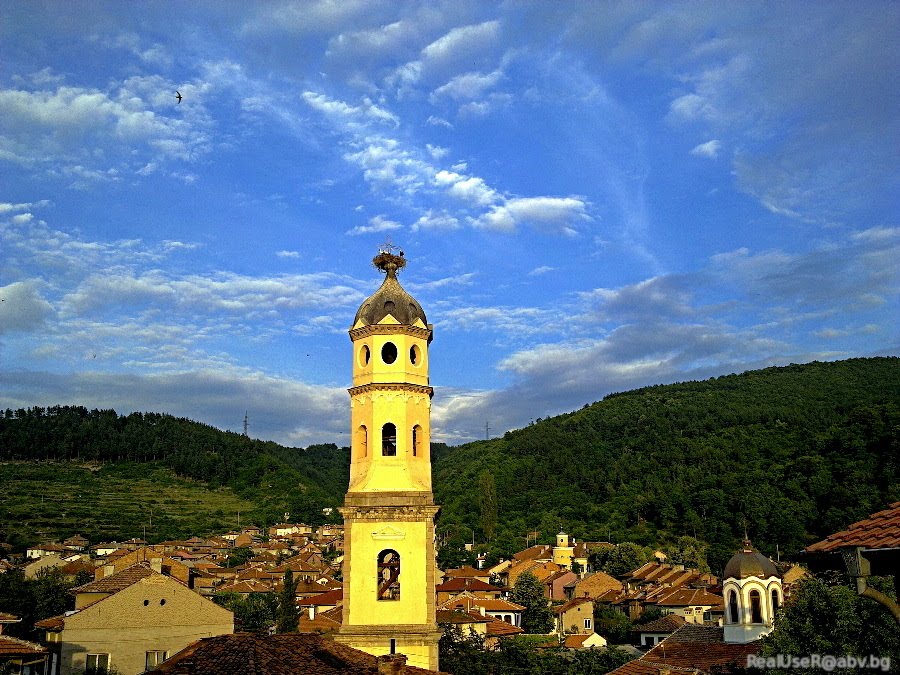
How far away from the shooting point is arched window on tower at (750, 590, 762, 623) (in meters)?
29.1

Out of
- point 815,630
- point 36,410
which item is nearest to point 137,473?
point 36,410

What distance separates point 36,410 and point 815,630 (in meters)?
185

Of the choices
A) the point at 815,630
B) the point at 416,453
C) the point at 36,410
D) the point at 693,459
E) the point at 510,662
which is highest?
the point at 36,410

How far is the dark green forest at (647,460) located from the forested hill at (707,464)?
28cm

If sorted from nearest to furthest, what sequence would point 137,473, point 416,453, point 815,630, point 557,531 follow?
point 815,630 < point 416,453 < point 557,531 < point 137,473

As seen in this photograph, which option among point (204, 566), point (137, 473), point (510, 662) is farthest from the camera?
point (137, 473)

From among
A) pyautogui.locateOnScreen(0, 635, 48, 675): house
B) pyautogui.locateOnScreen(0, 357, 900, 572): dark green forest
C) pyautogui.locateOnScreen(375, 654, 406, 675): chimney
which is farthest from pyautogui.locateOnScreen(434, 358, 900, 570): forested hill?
pyautogui.locateOnScreen(0, 635, 48, 675): house

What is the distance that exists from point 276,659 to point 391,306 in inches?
376

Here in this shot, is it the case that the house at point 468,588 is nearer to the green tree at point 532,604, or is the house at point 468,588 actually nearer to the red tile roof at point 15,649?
the green tree at point 532,604

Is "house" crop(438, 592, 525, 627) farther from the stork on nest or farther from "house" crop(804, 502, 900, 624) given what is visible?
"house" crop(804, 502, 900, 624)

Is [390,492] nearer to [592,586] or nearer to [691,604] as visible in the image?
[691,604]

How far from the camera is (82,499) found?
124m

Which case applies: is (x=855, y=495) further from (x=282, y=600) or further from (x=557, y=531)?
(x=282, y=600)

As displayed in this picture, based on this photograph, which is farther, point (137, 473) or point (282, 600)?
point (137, 473)
